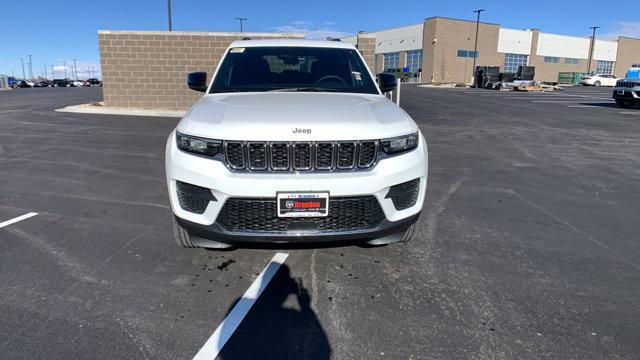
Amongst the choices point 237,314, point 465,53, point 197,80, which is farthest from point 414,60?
point 237,314

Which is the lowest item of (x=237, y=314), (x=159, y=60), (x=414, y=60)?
(x=237, y=314)

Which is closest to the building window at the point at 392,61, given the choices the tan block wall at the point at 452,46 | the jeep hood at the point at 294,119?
the tan block wall at the point at 452,46

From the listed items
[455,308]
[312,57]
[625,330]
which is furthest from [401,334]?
→ [312,57]

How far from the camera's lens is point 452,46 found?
69.7 m

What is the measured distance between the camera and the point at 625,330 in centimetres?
269

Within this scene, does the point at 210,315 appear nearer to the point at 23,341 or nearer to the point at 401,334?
the point at 23,341

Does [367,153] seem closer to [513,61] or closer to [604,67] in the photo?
[513,61]

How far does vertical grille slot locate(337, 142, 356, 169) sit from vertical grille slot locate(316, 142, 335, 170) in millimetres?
55

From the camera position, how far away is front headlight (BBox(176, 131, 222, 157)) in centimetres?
291

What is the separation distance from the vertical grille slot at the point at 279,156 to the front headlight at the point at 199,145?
0.37 metres

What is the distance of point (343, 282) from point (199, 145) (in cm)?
147


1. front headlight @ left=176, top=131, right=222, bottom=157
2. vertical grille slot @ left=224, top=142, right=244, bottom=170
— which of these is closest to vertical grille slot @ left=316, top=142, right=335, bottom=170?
vertical grille slot @ left=224, top=142, right=244, bottom=170

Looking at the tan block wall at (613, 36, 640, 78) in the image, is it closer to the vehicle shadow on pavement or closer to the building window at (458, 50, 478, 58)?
the building window at (458, 50, 478, 58)

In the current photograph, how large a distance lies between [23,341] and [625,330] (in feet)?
12.0
